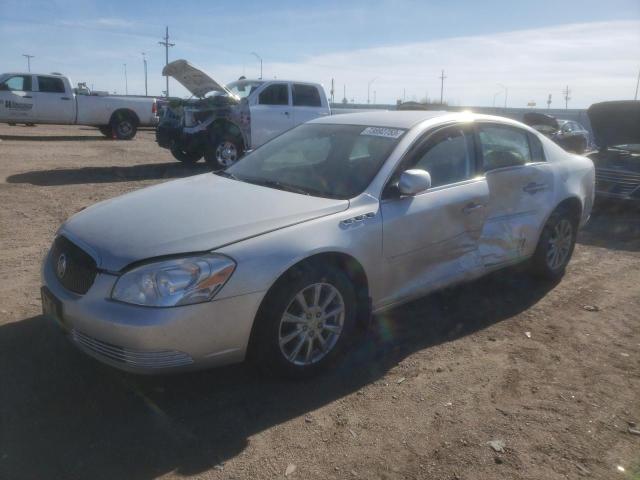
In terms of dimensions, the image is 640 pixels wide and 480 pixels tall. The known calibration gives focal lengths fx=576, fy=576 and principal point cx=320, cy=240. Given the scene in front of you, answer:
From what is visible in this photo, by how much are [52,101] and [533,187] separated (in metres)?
17.1

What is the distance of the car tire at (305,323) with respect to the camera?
10.4 ft

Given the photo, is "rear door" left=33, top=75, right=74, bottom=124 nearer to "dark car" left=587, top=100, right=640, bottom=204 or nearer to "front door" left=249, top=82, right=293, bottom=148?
"front door" left=249, top=82, right=293, bottom=148

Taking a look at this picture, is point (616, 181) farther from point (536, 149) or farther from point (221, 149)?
point (221, 149)

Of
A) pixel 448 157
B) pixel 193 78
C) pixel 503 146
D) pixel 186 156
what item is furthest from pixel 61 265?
pixel 186 156

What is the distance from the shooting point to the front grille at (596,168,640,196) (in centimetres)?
855

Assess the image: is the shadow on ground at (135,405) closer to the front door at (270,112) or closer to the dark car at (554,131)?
the front door at (270,112)

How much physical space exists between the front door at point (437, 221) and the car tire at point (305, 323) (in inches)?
16.4

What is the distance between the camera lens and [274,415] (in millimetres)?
3139

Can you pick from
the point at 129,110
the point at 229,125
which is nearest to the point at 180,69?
the point at 229,125

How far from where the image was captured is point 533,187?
4.94 m

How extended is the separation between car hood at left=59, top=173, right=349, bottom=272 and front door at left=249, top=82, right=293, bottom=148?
27.9 feet

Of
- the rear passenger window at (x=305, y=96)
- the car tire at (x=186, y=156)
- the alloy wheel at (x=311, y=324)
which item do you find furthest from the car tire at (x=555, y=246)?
A: the car tire at (x=186, y=156)

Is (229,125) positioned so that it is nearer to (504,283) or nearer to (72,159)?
(72,159)

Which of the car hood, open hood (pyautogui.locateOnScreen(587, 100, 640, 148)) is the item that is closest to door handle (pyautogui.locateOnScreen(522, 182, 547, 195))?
the car hood
